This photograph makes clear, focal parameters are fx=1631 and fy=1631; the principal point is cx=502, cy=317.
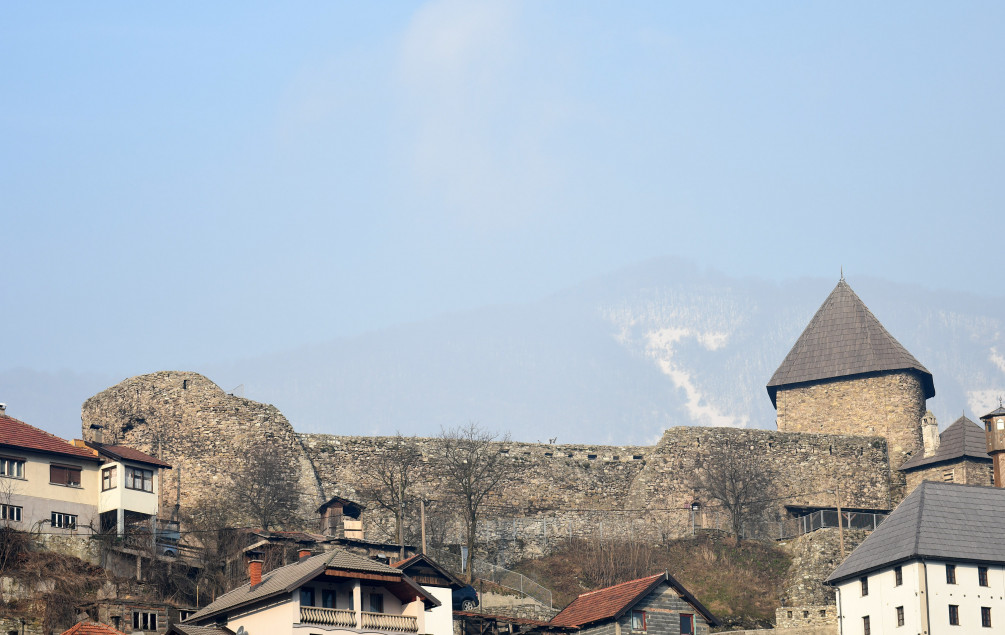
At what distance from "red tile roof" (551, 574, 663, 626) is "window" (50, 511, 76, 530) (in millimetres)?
17319

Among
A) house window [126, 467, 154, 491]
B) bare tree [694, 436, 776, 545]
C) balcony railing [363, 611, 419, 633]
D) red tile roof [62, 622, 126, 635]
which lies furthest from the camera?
bare tree [694, 436, 776, 545]

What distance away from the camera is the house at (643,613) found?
173 ft

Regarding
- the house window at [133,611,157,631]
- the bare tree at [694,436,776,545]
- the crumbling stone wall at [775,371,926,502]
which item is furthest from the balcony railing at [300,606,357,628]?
the crumbling stone wall at [775,371,926,502]

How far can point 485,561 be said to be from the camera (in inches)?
2687

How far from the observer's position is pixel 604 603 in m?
54.3

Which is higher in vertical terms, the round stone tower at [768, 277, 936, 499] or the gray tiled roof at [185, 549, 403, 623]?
the round stone tower at [768, 277, 936, 499]

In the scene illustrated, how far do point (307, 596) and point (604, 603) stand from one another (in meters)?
12.9

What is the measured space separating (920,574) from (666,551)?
1675cm

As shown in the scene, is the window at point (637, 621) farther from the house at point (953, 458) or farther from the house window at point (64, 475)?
the house at point (953, 458)

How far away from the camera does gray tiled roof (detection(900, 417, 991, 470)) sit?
77.0 metres

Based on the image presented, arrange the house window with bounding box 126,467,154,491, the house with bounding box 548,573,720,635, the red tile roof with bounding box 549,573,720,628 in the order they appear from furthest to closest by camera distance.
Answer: the house window with bounding box 126,467,154,491 < the red tile roof with bounding box 549,573,720,628 < the house with bounding box 548,573,720,635

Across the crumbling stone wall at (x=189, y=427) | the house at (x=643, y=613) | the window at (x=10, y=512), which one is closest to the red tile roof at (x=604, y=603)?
the house at (x=643, y=613)

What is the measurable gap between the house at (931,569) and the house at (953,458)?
15426mm

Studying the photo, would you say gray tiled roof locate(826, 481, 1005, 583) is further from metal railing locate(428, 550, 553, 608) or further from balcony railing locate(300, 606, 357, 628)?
balcony railing locate(300, 606, 357, 628)
